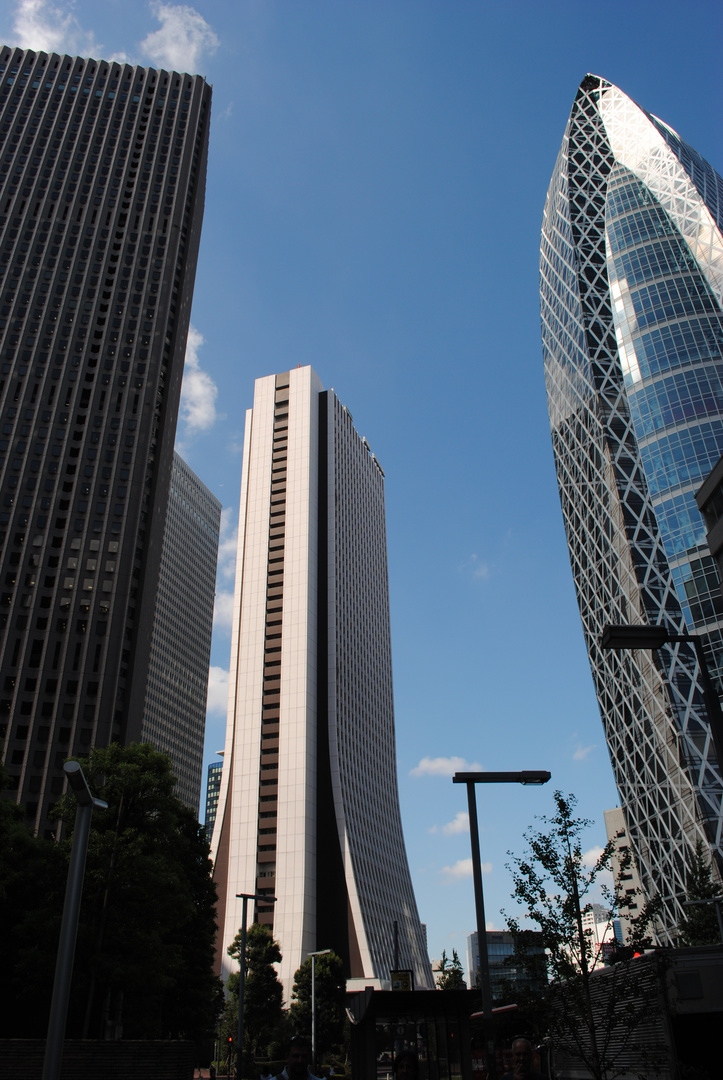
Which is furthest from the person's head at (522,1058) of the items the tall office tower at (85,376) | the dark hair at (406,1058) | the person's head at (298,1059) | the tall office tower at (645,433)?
the tall office tower at (85,376)

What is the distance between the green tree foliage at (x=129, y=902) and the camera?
29.6 meters

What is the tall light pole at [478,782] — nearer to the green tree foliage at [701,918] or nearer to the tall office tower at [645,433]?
the green tree foliage at [701,918]

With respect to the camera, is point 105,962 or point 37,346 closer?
point 105,962

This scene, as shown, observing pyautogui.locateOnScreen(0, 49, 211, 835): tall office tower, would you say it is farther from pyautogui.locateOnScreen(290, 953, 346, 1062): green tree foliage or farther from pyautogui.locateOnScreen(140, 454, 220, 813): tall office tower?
pyautogui.locateOnScreen(140, 454, 220, 813): tall office tower

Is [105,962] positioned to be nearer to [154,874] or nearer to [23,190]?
[154,874]

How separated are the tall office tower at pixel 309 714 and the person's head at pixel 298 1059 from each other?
84269mm

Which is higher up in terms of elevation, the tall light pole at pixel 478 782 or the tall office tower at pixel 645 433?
the tall office tower at pixel 645 433

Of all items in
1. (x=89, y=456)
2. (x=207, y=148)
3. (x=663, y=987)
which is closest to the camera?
(x=663, y=987)

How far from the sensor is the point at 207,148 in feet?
376

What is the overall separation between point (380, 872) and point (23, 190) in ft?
334

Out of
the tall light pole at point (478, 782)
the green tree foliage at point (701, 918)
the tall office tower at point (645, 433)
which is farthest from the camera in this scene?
the tall office tower at point (645, 433)

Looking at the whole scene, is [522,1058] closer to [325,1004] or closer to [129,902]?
[129,902]

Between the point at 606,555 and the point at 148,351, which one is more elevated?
the point at 148,351

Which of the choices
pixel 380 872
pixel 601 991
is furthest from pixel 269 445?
pixel 601 991
